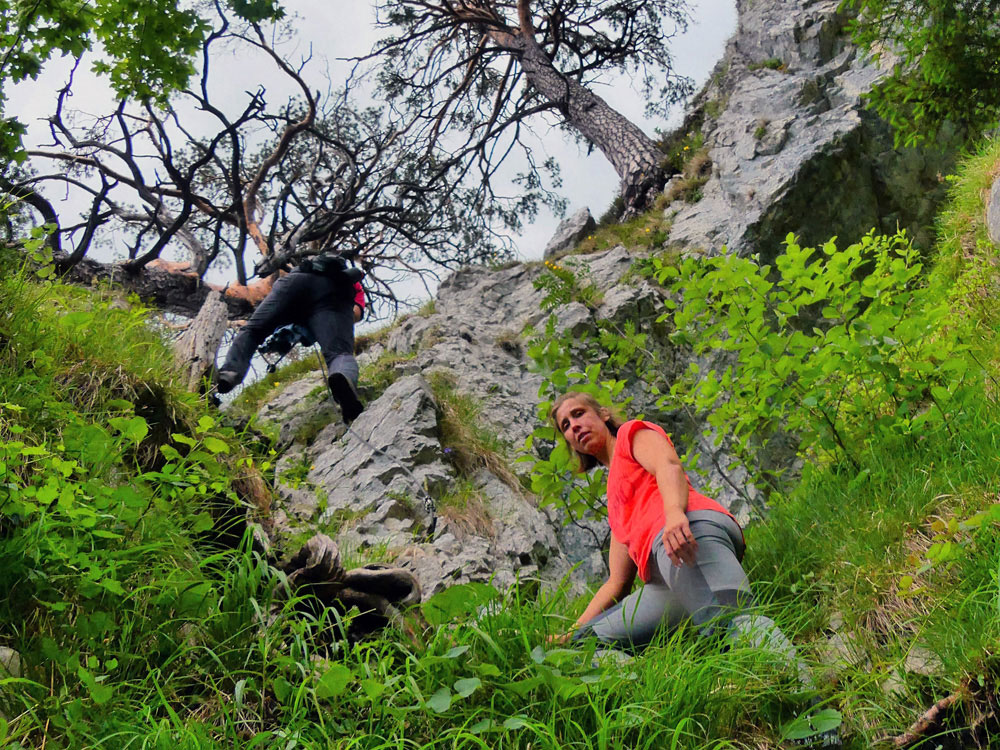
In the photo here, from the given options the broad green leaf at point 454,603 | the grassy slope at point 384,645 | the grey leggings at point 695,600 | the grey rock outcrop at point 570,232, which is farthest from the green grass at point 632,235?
the broad green leaf at point 454,603

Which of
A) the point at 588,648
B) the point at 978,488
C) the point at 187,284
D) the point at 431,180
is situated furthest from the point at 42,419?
the point at 431,180

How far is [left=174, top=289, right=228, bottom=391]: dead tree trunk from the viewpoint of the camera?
4.94m

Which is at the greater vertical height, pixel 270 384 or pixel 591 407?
pixel 270 384

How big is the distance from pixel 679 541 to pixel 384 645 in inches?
45.0

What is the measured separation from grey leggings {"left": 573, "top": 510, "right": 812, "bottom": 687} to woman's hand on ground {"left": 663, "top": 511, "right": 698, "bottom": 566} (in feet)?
0.11

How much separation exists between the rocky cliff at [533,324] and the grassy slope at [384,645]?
37.2 inches

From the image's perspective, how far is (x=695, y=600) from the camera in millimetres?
2631

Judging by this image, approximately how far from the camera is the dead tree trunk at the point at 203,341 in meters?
4.94

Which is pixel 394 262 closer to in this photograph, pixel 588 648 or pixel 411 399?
pixel 411 399

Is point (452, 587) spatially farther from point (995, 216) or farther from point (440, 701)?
point (995, 216)

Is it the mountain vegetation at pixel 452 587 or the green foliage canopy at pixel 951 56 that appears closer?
the mountain vegetation at pixel 452 587

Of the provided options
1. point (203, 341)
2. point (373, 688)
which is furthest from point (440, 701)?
point (203, 341)

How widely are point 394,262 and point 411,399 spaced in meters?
7.53

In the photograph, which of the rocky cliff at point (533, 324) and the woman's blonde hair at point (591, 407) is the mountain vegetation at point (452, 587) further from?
the rocky cliff at point (533, 324)
